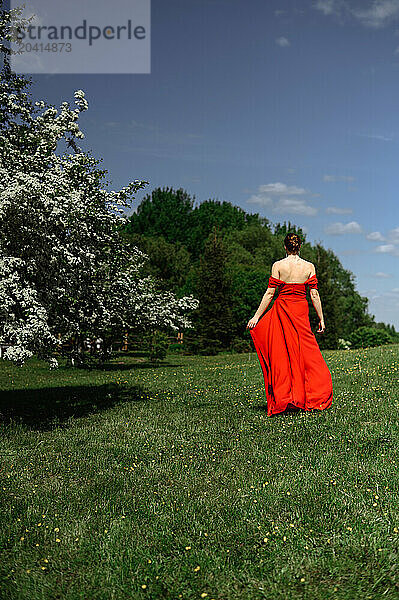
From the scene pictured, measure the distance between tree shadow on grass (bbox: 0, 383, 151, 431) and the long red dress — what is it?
4486 millimetres

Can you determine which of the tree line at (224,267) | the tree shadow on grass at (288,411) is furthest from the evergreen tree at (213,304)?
the tree shadow on grass at (288,411)

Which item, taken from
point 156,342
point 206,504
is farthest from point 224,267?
point 206,504

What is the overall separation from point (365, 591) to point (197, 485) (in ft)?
9.03

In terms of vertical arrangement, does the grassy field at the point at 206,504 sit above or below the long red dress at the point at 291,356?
below

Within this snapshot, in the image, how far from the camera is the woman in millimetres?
9789

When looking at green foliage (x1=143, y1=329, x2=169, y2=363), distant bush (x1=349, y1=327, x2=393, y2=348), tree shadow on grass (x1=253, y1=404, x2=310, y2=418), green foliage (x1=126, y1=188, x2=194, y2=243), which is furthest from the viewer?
green foliage (x1=126, y1=188, x2=194, y2=243)

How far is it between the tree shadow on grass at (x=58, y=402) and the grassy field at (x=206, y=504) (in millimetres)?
526

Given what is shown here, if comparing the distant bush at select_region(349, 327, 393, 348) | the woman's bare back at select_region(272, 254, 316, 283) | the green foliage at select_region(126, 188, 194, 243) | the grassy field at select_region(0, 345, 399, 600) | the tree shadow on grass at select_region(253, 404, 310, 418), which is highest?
the green foliage at select_region(126, 188, 194, 243)

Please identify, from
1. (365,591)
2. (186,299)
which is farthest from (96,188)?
(186,299)

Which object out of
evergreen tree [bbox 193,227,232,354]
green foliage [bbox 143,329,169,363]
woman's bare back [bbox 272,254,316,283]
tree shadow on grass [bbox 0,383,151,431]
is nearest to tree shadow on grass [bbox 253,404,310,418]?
woman's bare back [bbox 272,254,316,283]

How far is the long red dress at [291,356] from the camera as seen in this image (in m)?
9.79

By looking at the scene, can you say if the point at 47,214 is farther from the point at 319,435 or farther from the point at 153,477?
the point at 319,435

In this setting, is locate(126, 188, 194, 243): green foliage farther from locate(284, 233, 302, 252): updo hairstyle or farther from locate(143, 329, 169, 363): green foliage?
locate(284, 233, 302, 252): updo hairstyle

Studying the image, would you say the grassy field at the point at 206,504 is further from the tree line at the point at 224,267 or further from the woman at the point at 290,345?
the tree line at the point at 224,267
